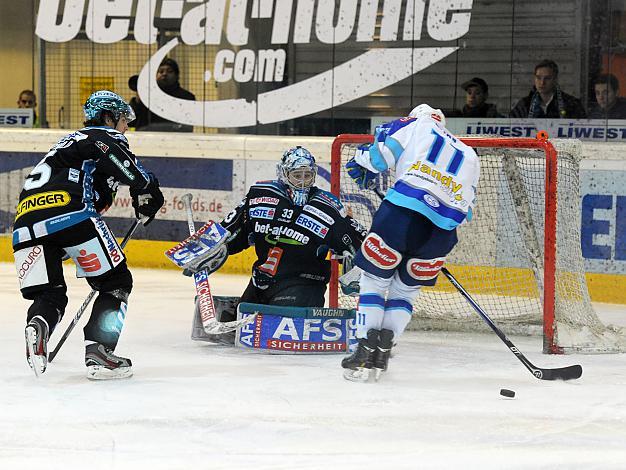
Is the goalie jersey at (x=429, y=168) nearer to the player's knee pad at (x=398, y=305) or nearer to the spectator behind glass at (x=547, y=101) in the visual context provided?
the player's knee pad at (x=398, y=305)

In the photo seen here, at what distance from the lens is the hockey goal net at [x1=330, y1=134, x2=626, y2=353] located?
541 centimetres

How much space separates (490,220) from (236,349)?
213cm

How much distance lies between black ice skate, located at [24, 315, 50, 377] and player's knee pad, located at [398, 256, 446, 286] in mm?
1358

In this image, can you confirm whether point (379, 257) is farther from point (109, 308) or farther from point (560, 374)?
point (109, 308)

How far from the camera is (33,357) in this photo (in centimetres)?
442

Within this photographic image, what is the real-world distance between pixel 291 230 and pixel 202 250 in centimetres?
40

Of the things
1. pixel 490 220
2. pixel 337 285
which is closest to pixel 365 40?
pixel 490 220

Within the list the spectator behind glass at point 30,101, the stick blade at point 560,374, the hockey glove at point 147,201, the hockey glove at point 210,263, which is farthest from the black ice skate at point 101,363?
→ the spectator behind glass at point 30,101

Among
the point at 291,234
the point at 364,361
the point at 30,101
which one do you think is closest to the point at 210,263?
the point at 291,234

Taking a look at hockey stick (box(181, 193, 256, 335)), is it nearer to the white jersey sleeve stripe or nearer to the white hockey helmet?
the white jersey sleeve stripe

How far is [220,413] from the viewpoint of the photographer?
403cm

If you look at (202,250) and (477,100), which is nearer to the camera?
(202,250)

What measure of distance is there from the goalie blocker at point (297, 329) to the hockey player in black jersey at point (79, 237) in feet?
2.28

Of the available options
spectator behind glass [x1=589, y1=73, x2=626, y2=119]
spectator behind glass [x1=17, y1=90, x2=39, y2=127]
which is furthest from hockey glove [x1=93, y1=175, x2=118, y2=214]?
spectator behind glass [x1=17, y1=90, x2=39, y2=127]
